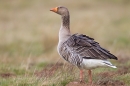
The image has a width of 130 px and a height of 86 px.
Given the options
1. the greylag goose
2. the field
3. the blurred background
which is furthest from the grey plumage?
the blurred background

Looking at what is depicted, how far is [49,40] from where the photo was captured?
17.8 metres

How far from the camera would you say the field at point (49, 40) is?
7723 millimetres

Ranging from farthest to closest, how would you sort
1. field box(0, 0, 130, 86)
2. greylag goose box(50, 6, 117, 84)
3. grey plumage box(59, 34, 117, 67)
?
field box(0, 0, 130, 86) → grey plumage box(59, 34, 117, 67) → greylag goose box(50, 6, 117, 84)

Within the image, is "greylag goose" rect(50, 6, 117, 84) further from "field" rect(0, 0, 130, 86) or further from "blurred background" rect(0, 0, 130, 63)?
"blurred background" rect(0, 0, 130, 63)

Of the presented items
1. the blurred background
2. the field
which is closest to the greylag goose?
the field

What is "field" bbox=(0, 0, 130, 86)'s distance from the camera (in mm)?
7723

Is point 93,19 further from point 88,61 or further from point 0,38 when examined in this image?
point 88,61

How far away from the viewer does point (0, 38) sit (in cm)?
1791

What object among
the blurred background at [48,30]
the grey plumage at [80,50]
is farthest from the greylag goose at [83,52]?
the blurred background at [48,30]

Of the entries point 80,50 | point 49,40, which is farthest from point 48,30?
point 80,50

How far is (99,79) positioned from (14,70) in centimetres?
279

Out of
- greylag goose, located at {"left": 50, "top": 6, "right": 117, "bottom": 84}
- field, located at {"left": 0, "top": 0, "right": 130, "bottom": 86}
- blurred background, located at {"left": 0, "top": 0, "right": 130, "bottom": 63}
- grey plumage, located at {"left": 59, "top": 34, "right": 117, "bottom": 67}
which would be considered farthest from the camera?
blurred background, located at {"left": 0, "top": 0, "right": 130, "bottom": 63}

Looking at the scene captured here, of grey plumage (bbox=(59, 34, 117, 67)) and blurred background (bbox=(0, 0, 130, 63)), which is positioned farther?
blurred background (bbox=(0, 0, 130, 63))

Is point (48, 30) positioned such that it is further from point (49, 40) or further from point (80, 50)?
point (80, 50)
